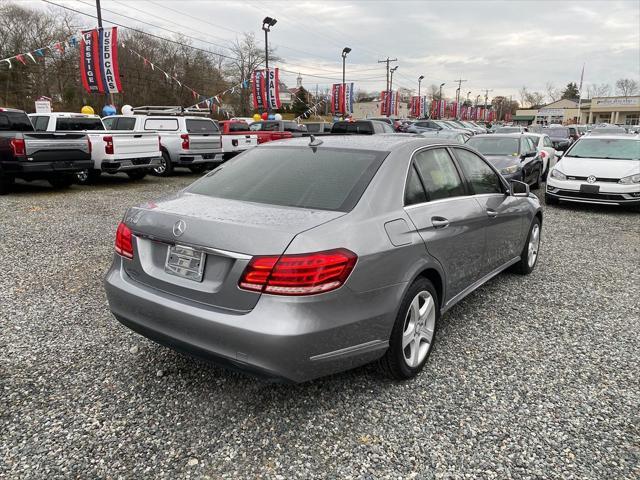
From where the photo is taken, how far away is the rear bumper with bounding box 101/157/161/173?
37.0 ft

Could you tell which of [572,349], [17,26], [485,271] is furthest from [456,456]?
[17,26]

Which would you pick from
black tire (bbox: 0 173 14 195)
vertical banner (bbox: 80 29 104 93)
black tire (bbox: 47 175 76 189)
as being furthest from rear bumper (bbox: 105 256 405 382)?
vertical banner (bbox: 80 29 104 93)

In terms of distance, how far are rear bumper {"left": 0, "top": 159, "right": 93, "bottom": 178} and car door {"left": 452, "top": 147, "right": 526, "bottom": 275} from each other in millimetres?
9147

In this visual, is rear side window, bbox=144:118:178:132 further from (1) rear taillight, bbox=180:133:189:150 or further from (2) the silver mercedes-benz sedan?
(2) the silver mercedes-benz sedan

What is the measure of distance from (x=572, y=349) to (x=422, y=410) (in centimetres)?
157

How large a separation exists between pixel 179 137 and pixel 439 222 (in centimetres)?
1179

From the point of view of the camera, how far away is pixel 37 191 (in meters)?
11.0

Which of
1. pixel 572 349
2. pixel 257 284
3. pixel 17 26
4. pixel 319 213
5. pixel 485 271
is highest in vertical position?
pixel 17 26

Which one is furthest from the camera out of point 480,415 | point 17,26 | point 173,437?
point 17,26

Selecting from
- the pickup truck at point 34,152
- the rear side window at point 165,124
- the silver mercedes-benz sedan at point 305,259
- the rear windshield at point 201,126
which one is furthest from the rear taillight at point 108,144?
the silver mercedes-benz sedan at point 305,259

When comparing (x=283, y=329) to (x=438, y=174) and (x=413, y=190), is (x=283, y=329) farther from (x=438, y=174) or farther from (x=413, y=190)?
(x=438, y=174)

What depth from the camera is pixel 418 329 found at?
3131mm

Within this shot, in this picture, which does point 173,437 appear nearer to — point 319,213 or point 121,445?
point 121,445

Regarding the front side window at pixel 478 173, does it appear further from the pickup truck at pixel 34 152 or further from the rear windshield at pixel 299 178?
the pickup truck at pixel 34 152
